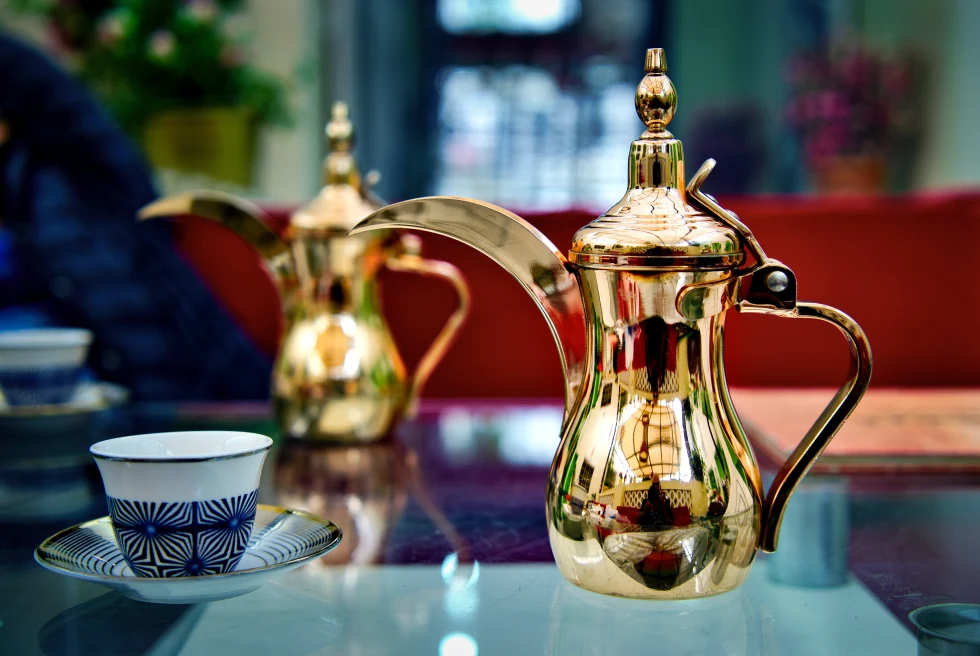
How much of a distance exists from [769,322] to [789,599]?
885 millimetres

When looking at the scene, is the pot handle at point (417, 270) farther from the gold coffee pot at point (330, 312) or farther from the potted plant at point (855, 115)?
the potted plant at point (855, 115)

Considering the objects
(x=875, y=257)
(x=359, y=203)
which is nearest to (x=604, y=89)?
(x=875, y=257)

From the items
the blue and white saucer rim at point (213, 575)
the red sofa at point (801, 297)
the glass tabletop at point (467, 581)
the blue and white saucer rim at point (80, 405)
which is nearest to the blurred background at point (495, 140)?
the red sofa at point (801, 297)

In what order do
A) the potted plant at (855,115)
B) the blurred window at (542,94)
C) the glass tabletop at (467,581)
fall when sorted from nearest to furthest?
1. the glass tabletop at (467,581)
2. the potted plant at (855,115)
3. the blurred window at (542,94)

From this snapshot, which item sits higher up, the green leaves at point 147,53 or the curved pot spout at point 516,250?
the green leaves at point 147,53

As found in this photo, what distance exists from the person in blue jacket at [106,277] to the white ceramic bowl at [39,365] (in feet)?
1.40

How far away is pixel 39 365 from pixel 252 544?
382 millimetres

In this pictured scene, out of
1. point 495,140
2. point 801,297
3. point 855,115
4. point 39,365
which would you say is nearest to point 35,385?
point 39,365

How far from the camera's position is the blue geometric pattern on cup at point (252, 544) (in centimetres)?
41

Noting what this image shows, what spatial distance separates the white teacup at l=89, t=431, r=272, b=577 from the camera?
0.39m

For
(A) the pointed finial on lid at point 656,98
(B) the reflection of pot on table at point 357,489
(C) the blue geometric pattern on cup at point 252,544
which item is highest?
(A) the pointed finial on lid at point 656,98

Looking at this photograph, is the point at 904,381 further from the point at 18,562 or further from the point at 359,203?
the point at 18,562

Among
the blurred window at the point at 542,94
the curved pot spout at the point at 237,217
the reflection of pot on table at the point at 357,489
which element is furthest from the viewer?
the blurred window at the point at 542,94

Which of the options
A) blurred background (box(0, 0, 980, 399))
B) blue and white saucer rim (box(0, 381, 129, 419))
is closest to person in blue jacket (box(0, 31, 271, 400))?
blurred background (box(0, 0, 980, 399))
